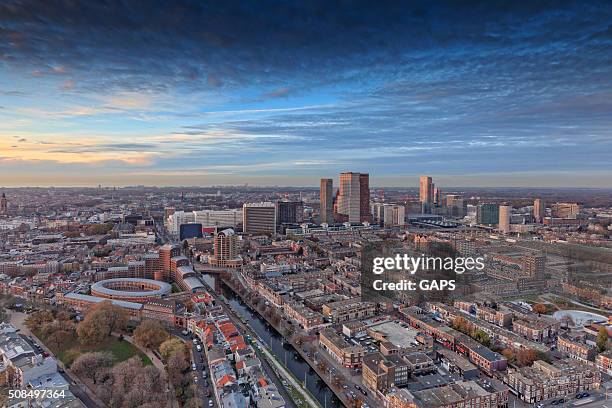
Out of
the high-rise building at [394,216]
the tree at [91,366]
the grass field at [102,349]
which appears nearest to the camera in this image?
the tree at [91,366]

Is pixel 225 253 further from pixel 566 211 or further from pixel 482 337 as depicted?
pixel 566 211

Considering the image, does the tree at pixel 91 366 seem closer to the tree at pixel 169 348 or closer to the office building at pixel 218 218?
the tree at pixel 169 348

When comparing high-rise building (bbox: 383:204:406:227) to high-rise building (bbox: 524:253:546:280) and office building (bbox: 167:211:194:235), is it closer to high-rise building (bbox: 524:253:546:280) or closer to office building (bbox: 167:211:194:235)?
office building (bbox: 167:211:194:235)

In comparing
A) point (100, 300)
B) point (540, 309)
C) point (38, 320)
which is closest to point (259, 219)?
point (100, 300)

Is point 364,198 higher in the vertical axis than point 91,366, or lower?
higher

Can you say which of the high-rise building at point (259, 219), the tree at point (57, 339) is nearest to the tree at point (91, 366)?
the tree at point (57, 339)

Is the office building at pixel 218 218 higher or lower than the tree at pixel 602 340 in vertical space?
higher
